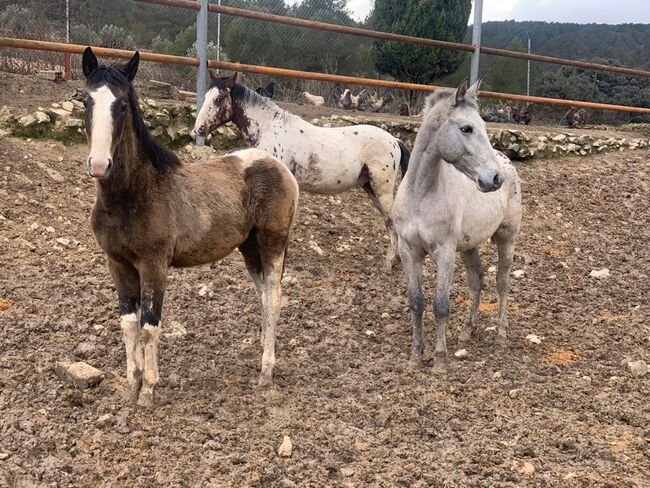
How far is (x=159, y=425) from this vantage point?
346 cm

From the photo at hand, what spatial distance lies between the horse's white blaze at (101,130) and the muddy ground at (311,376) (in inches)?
53.8

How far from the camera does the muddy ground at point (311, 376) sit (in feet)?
10.3

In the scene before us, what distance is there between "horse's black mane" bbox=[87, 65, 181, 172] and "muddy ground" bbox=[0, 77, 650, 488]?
1336mm

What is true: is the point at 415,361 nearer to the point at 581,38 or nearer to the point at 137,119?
the point at 137,119

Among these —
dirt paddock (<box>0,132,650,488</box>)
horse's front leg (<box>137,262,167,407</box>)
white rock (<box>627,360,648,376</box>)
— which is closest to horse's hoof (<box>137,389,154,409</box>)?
horse's front leg (<box>137,262,167,407</box>)

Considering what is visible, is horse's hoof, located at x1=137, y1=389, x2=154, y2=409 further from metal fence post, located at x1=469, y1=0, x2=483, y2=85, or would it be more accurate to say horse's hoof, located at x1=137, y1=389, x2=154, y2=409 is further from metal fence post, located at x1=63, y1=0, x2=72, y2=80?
metal fence post, located at x1=469, y1=0, x2=483, y2=85

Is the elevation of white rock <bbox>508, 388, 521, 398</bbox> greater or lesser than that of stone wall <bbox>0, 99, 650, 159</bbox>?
lesser

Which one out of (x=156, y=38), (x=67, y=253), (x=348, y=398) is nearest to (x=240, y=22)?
(x=156, y=38)

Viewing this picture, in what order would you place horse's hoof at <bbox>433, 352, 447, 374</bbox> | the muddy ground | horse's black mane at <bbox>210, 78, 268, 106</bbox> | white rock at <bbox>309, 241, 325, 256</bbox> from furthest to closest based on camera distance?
1. white rock at <bbox>309, 241, 325, 256</bbox>
2. horse's black mane at <bbox>210, 78, 268, 106</bbox>
3. horse's hoof at <bbox>433, 352, 447, 374</bbox>
4. the muddy ground

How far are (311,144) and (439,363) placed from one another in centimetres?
293

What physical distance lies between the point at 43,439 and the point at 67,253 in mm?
2860

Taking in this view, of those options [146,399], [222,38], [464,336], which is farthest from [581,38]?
[146,399]

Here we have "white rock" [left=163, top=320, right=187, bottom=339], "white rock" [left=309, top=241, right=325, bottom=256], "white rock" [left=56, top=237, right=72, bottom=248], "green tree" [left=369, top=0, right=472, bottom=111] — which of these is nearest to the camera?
"white rock" [left=163, top=320, right=187, bottom=339]

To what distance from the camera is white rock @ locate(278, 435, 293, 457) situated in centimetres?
325
